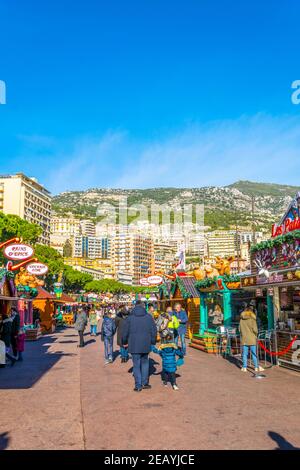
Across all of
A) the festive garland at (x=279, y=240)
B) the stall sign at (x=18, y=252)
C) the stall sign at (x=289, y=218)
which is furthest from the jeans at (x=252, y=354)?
the stall sign at (x=18, y=252)

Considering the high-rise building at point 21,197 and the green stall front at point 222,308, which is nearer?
the green stall front at point 222,308

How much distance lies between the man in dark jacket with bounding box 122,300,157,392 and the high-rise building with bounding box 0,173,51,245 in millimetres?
118675

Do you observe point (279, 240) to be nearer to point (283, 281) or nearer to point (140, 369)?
point (283, 281)

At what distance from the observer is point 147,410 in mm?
6750

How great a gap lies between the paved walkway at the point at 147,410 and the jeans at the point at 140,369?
0.82 ft

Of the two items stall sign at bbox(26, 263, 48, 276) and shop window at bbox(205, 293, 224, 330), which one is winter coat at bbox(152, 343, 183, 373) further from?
stall sign at bbox(26, 263, 48, 276)

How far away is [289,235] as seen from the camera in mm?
11898

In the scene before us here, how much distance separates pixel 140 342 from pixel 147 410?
199 cm

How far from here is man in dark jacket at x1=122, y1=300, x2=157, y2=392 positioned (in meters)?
8.56

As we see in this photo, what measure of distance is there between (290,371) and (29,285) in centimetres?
1669

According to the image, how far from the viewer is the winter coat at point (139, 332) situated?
863cm

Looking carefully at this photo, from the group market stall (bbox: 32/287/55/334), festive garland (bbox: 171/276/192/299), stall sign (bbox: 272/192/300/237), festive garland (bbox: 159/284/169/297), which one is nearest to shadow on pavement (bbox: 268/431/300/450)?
stall sign (bbox: 272/192/300/237)

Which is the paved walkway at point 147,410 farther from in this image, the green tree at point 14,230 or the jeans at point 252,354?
the green tree at point 14,230
